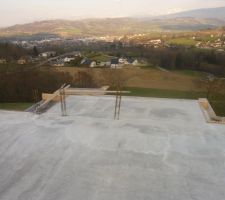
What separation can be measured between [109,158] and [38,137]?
2.42 metres

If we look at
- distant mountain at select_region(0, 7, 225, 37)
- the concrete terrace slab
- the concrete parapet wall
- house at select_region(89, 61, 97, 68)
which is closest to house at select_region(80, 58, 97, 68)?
house at select_region(89, 61, 97, 68)

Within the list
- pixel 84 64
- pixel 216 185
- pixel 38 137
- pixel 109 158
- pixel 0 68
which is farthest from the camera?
pixel 84 64

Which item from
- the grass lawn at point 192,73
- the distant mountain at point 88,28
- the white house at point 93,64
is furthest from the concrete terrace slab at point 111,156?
the distant mountain at point 88,28

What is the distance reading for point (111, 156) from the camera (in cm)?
715

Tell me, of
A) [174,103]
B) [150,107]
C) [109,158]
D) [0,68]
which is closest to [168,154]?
[109,158]

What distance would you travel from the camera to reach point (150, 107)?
455 inches

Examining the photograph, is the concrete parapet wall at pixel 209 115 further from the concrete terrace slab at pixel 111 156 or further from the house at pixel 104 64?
the house at pixel 104 64

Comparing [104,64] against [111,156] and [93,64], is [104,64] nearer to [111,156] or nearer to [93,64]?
[93,64]

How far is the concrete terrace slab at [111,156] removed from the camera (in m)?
5.77

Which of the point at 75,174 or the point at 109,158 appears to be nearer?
the point at 75,174

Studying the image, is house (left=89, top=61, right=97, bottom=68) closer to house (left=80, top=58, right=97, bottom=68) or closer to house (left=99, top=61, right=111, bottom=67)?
house (left=80, top=58, right=97, bottom=68)

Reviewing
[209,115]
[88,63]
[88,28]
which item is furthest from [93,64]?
[88,28]

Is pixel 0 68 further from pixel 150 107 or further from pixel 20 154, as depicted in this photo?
pixel 20 154

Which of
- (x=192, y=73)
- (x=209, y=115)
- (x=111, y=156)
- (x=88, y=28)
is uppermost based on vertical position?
(x=111, y=156)
